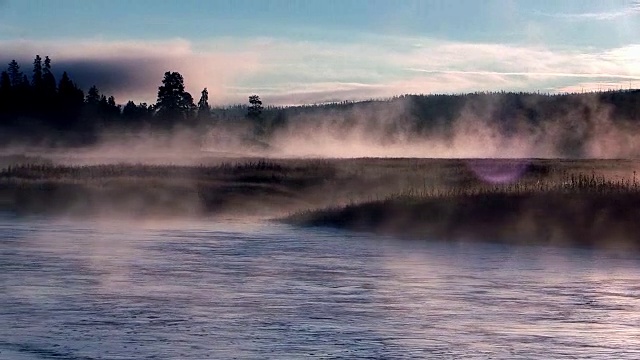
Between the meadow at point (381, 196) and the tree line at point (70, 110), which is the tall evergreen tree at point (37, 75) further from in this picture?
the meadow at point (381, 196)

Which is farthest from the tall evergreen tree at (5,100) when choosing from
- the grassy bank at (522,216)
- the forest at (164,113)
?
the grassy bank at (522,216)

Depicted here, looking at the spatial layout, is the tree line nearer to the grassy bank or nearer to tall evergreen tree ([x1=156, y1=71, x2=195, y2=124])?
tall evergreen tree ([x1=156, y1=71, x2=195, y2=124])

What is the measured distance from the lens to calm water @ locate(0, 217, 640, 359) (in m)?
18.1

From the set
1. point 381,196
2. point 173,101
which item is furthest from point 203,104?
point 381,196

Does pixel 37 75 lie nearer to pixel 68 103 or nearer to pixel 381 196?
pixel 68 103

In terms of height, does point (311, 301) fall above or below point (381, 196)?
above

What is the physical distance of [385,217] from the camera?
43.7 metres

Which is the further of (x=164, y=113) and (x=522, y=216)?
(x=164, y=113)

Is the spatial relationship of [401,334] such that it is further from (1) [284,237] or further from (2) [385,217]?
(2) [385,217]

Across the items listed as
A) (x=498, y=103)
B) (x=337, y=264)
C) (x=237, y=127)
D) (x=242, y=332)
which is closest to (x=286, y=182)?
(x=337, y=264)

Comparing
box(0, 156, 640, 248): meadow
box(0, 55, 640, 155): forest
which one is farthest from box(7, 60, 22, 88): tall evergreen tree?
box(0, 156, 640, 248): meadow

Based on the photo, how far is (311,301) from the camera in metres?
23.0

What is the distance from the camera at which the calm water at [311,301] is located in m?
18.1

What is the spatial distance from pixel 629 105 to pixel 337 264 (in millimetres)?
135366
